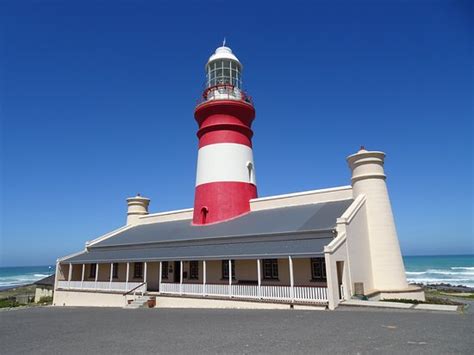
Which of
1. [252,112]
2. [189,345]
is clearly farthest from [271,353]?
[252,112]

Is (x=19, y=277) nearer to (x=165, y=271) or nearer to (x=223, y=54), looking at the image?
(x=165, y=271)

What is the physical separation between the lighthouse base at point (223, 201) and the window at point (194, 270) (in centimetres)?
252

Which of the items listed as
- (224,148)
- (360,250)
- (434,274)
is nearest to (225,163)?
(224,148)

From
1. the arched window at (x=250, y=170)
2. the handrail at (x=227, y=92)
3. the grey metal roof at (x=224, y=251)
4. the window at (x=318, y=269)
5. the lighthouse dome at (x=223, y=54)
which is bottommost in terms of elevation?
the window at (x=318, y=269)

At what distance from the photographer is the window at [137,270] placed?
20745 mm

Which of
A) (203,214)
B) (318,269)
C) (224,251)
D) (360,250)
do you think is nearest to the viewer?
(360,250)

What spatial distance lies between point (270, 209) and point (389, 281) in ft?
22.9

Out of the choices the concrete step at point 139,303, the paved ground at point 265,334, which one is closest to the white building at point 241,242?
the concrete step at point 139,303

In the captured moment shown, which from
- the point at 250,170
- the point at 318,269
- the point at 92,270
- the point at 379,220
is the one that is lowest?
the point at 318,269

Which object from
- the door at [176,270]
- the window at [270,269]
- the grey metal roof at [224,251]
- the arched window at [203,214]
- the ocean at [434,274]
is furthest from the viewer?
the ocean at [434,274]

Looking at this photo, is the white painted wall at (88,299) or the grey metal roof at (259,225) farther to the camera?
the white painted wall at (88,299)

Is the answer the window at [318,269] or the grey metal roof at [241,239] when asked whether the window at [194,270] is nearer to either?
the grey metal roof at [241,239]

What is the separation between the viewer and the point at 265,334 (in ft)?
25.8

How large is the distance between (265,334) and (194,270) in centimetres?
1111
